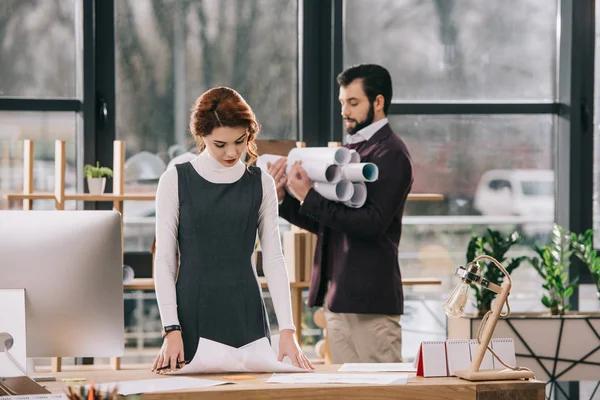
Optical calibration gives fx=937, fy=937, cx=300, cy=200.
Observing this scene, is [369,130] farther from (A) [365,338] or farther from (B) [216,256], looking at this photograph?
(B) [216,256]

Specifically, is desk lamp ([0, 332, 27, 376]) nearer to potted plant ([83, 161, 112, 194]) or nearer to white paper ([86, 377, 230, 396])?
white paper ([86, 377, 230, 396])

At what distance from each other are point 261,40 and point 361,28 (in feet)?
1.62

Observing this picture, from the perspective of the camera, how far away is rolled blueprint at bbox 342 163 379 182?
3.16 m

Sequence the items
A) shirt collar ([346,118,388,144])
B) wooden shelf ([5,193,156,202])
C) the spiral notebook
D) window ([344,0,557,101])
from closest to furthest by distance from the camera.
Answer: the spiral notebook → shirt collar ([346,118,388,144]) → wooden shelf ([5,193,156,202]) → window ([344,0,557,101])

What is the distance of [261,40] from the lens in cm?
454

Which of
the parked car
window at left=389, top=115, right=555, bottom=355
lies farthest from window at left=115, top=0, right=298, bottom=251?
the parked car

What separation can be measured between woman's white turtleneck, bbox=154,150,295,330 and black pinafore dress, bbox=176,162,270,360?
0.06 ft

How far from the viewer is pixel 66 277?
2.10m

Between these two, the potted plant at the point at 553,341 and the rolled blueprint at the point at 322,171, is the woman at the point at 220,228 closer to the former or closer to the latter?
the rolled blueprint at the point at 322,171

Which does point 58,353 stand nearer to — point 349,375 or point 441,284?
point 349,375

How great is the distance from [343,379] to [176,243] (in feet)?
2.08

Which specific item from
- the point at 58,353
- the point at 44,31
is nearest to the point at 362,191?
the point at 58,353

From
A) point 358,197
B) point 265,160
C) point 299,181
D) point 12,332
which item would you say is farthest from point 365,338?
point 12,332

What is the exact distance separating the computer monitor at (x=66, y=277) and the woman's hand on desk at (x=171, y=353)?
205 mm
